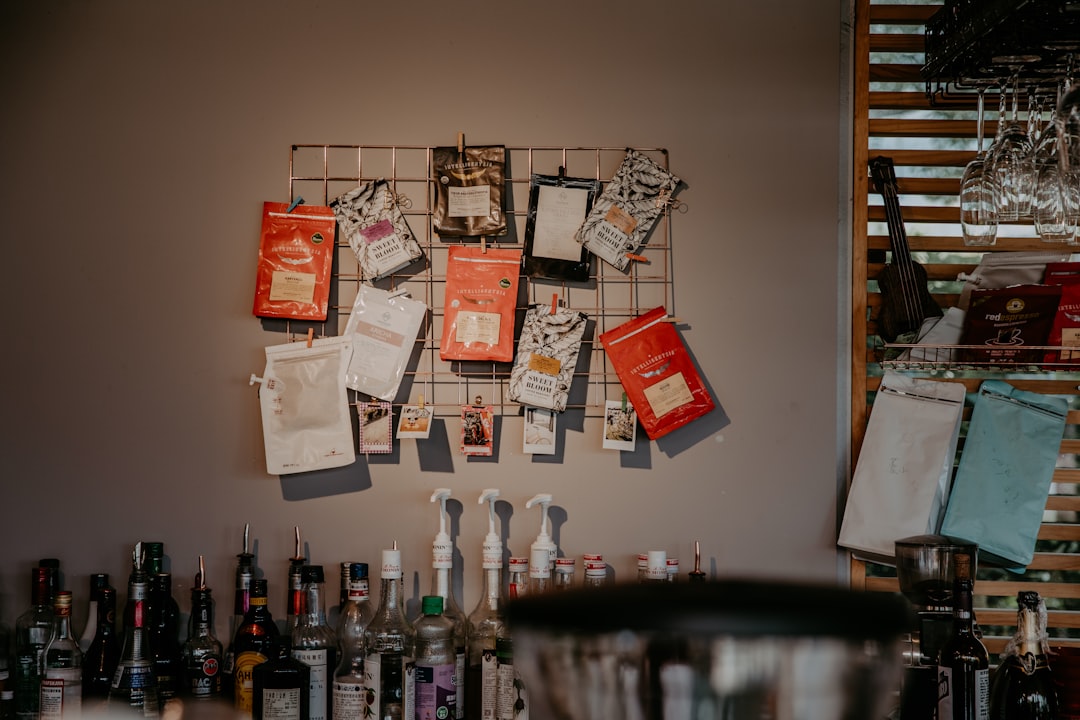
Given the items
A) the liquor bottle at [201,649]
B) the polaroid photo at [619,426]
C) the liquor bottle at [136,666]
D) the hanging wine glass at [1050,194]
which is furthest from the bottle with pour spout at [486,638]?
the hanging wine glass at [1050,194]

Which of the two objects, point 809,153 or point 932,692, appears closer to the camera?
point 932,692

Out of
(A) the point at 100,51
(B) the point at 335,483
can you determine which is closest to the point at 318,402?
(B) the point at 335,483

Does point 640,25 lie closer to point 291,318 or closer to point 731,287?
point 731,287

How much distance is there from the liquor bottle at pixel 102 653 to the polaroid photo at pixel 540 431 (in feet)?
3.31

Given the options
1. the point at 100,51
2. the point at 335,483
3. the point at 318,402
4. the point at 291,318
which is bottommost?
the point at 335,483

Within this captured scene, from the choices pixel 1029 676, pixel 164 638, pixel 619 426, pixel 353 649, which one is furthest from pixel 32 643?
pixel 1029 676

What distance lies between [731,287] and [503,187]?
0.61 m

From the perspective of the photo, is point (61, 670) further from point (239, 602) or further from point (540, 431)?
point (540, 431)

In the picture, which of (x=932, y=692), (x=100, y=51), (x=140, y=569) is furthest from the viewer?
(x=100, y=51)

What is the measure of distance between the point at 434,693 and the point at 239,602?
1.76ft

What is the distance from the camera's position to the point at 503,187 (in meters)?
2.39

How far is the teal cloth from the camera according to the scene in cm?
225

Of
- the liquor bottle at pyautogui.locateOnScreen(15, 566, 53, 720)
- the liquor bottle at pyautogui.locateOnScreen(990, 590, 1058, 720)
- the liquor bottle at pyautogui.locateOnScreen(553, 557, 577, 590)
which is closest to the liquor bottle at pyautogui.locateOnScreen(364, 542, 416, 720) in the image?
the liquor bottle at pyautogui.locateOnScreen(553, 557, 577, 590)

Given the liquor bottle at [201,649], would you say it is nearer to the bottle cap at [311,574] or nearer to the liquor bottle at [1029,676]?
the bottle cap at [311,574]
